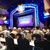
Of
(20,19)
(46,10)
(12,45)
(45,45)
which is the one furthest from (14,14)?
(45,45)

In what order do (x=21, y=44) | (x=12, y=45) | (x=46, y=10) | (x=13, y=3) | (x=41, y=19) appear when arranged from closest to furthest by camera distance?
(x=21, y=44)
(x=12, y=45)
(x=46, y=10)
(x=41, y=19)
(x=13, y=3)

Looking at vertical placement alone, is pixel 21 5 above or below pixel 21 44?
above

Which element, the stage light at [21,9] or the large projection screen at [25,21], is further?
the stage light at [21,9]

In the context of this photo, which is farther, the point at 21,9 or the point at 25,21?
the point at 21,9

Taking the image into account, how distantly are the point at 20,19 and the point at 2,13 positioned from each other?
6.26 feet

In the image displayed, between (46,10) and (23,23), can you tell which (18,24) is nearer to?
(23,23)

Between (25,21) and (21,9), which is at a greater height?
(21,9)

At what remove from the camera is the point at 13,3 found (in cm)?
2111

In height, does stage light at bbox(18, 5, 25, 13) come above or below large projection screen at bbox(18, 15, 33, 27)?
above

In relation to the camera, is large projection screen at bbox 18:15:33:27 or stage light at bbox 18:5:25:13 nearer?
large projection screen at bbox 18:15:33:27

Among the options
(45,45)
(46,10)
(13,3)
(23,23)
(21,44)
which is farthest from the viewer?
(13,3)

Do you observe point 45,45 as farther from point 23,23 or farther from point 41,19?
point 23,23

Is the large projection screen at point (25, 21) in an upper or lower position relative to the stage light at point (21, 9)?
lower

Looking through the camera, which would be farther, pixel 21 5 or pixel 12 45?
pixel 21 5
